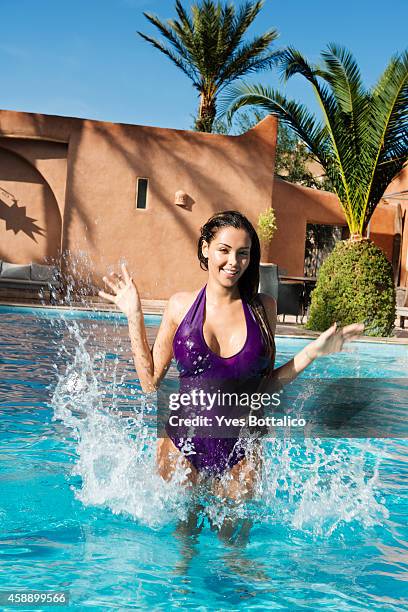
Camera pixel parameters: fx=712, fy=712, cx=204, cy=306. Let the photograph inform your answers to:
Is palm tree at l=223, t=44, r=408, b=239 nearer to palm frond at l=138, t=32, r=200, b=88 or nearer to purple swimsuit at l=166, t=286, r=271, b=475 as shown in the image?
palm frond at l=138, t=32, r=200, b=88

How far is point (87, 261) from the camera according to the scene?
640 inches

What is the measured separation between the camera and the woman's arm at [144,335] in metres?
2.66

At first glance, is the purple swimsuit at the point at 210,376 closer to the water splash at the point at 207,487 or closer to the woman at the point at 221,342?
the woman at the point at 221,342

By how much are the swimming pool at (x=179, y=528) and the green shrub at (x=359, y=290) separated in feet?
19.2

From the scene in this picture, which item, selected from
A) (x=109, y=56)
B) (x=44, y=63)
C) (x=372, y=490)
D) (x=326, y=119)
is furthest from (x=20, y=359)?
(x=109, y=56)

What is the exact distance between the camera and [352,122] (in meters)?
11.0

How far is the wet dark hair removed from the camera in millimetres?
2607

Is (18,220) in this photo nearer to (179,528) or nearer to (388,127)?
(388,127)

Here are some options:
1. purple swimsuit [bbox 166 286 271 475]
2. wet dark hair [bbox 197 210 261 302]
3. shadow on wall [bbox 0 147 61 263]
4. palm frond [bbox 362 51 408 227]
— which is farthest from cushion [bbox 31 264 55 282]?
purple swimsuit [bbox 166 286 271 475]

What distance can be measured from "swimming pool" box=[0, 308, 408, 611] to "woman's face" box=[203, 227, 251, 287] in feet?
2.72

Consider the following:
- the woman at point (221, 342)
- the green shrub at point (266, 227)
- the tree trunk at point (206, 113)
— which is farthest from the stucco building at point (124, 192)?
the woman at point (221, 342)

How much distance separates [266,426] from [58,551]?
0.95 m

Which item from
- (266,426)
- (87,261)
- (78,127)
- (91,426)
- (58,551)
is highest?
(78,127)

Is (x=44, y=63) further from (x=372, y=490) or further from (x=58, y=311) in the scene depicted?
(x=372, y=490)
